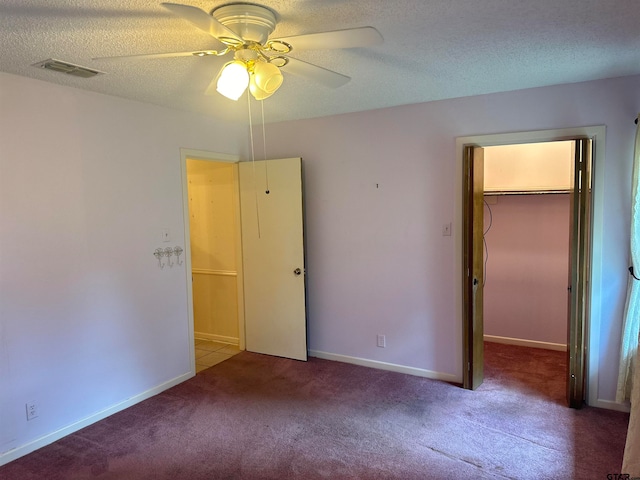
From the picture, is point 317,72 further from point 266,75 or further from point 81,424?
point 81,424

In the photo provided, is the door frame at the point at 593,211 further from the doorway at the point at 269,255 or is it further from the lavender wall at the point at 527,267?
the doorway at the point at 269,255

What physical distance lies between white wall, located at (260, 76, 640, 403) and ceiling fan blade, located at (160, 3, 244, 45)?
2.13m

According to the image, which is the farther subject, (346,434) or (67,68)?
(346,434)

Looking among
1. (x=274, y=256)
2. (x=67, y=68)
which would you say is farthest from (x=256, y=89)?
(x=274, y=256)

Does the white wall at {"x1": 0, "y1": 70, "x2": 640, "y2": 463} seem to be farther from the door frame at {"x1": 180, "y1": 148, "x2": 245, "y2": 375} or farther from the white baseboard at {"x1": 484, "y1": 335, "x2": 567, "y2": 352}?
the white baseboard at {"x1": 484, "y1": 335, "x2": 567, "y2": 352}

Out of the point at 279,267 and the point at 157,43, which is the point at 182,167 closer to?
the point at 279,267

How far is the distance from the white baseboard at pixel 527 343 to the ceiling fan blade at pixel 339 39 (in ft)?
12.5

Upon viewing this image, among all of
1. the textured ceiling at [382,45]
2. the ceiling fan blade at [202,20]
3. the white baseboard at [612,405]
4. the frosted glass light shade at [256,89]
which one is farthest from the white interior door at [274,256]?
the white baseboard at [612,405]

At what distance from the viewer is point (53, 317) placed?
110 inches

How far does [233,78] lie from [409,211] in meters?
2.21

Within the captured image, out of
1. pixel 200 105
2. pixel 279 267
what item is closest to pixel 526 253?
pixel 279 267

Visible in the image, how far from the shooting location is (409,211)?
366 cm

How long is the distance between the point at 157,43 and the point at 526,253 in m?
3.88

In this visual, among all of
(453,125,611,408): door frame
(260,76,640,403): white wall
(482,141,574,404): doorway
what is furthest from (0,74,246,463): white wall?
(482,141,574,404): doorway
